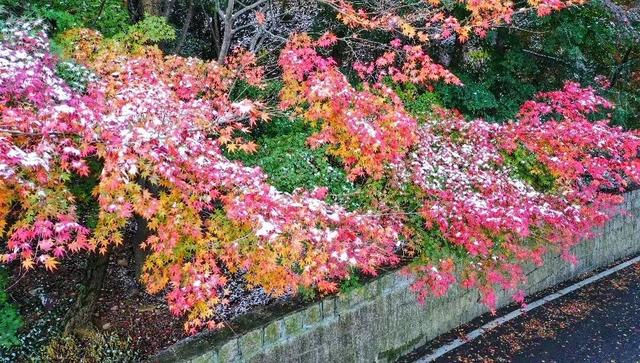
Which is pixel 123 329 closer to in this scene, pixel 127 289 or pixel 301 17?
pixel 127 289

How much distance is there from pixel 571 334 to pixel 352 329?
346 cm

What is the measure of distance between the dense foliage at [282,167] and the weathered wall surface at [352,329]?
10.1 inches

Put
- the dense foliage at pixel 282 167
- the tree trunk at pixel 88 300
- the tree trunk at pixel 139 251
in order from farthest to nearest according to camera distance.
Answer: the tree trunk at pixel 139 251, the tree trunk at pixel 88 300, the dense foliage at pixel 282 167

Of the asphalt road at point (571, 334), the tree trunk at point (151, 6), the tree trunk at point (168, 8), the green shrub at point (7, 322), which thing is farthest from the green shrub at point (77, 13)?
the asphalt road at point (571, 334)

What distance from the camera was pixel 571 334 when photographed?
6848mm

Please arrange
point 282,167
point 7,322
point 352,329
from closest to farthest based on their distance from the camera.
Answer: point 7,322 → point 352,329 → point 282,167

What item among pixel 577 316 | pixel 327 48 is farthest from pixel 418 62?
pixel 577 316

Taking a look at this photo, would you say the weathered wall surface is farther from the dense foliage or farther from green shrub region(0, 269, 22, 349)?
green shrub region(0, 269, 22, 349)

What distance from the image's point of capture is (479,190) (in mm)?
6988

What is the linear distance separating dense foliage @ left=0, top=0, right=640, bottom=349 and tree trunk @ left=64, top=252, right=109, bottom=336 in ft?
1.38

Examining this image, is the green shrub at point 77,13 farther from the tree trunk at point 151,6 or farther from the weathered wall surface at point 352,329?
the weathered wall surface at point 352,329

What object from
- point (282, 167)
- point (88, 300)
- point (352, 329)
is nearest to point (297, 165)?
point (282, 167)

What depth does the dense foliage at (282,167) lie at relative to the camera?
162 inches

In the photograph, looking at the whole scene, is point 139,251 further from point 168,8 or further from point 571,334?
point 571,334
